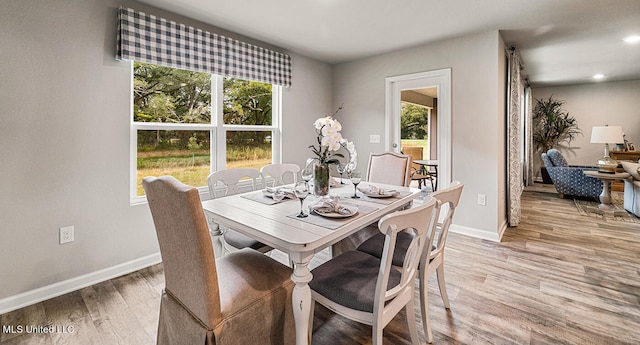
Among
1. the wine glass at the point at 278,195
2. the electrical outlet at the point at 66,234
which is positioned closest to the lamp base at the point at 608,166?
the wine glass at the point at 278,195

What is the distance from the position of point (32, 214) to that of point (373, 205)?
2384 millimetres

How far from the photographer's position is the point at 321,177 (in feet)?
6.30

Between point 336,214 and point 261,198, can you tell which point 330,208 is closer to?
point 336,214

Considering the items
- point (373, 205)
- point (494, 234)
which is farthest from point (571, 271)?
point (373, 205)

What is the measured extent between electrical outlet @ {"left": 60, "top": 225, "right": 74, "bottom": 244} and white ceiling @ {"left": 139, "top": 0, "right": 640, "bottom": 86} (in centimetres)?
197

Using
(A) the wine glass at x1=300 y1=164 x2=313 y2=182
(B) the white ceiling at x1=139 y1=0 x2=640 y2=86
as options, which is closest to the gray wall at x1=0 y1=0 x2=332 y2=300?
(B) the white ceiling at x1=139 y1=0 x2=640 y2=86

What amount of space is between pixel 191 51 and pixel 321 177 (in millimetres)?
1905

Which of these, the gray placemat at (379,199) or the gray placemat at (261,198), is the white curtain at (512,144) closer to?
the gray placemat at (379,199)

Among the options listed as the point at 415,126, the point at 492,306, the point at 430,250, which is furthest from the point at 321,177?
the point at 415,126

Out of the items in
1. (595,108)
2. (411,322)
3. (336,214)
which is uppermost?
(595,108)

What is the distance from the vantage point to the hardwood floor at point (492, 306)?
66.6 inches

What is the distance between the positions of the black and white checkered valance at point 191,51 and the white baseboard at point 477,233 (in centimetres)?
282

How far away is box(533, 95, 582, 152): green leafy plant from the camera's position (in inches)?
267

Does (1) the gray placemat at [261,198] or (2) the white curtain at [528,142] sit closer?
(1) the gray placemat at [261,198]
